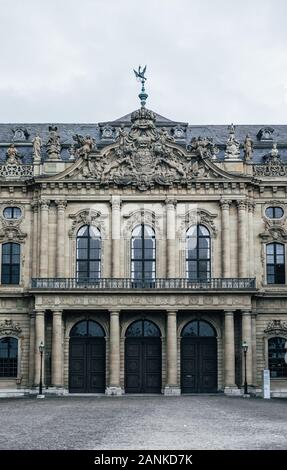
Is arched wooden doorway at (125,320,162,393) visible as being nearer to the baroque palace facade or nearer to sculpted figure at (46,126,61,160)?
the baroque palace facade

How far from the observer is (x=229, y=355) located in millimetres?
50594

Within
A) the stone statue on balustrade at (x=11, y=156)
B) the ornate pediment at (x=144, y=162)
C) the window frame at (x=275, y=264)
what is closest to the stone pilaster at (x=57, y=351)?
the ornate pediment at (x=144, y=162)

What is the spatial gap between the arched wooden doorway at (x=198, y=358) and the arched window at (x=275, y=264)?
5.34 m

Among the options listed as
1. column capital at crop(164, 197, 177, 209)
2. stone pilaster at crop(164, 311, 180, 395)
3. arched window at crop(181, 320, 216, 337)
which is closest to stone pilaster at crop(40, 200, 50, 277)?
column capital at crop(164, 197, 177, 209)

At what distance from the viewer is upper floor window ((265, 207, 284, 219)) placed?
179ft

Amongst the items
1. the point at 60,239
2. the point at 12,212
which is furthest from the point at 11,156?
the point at 60,239

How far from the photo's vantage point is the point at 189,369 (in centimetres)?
5184

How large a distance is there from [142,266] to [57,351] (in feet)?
24.6

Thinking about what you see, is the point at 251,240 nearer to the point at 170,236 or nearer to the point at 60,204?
the point at 170,236

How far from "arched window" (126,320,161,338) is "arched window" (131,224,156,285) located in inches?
113

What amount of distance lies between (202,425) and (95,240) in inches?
1110

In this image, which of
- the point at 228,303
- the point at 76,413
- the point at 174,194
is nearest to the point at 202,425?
the point at 76,413

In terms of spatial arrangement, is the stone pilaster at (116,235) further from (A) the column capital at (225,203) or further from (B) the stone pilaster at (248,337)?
(B) the stone pilaster at (248,337)

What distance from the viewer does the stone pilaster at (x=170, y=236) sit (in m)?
52.3
